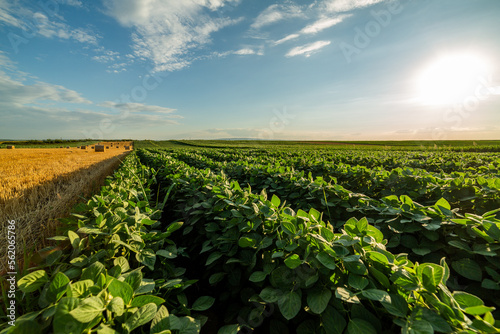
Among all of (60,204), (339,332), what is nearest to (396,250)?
(339,332)

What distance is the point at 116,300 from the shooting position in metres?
0.90

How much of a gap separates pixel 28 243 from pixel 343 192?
4.62 meters

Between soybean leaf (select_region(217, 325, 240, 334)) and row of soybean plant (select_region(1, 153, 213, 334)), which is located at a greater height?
row of soybean plant (select_region(1, 153, 213, 334))

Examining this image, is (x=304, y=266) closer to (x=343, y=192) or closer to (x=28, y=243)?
(x=343, y=192)

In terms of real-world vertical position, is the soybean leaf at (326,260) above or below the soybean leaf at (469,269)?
above

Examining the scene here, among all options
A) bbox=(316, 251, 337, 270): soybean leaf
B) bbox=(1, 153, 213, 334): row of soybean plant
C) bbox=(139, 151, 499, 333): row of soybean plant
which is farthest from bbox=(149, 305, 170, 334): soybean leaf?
bbox=(316, 251, 337, 270): soybean leaf

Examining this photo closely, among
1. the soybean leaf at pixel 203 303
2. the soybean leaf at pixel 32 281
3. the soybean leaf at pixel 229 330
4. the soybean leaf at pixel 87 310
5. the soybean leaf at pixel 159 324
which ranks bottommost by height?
the soybean leaf at pixel 203 303

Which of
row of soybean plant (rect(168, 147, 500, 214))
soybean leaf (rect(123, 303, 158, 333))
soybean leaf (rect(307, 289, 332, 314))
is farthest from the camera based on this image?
row of soybean plant (rect(168, 147, 500, 214))

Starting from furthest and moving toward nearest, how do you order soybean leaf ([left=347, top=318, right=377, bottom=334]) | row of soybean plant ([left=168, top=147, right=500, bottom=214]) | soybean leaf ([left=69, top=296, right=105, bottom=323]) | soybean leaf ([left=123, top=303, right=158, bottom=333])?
1. row of soybean plant ([left=168, top=147, right=500, bottom=214])
2. soybean leaf ([left=347, top=318, right=377, bottom=334])
3. soybean leaf ([left=123, top=303, right=158, bottom=333])
4. soybean leaf ([left=69, top=296, right=105, bottom=323])

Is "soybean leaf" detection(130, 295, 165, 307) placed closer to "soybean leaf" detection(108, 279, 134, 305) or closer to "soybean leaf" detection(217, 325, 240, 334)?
"soybean leaf" detection(108, 279, 134, 305)

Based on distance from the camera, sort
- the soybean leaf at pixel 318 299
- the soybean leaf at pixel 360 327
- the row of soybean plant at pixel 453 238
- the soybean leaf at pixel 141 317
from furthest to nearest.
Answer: the row of soybean plant at pixel 453 238, the soybean leaf at pixel 318 299, the soybean leaf at pixel 360 327, the soybean leaf at pixel 141 317

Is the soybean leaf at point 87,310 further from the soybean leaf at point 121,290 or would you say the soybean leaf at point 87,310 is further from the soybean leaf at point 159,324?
the soybean leaf at point 159,324

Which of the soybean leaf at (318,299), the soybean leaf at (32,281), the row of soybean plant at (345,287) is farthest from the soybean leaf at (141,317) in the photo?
the soybean leaf at (318,299)

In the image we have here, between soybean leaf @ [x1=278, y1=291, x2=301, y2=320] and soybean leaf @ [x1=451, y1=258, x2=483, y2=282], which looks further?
soybean leaf @ [x1=451, y1=258, x2=483, y2=282]
